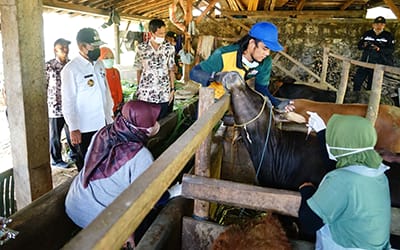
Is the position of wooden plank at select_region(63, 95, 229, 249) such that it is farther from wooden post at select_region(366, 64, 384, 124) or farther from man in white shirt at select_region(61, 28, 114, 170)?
wooden post at select_region(366, 64, 384, 124)

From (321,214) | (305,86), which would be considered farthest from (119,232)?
(305,86)

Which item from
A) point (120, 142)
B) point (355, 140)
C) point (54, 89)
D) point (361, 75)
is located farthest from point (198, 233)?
point (361, 75)

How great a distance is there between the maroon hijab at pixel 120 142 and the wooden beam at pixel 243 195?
0.46m

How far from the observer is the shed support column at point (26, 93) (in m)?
2.11

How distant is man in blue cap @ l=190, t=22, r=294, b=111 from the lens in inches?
109

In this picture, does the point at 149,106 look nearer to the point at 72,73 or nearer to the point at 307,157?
the point at 72,73

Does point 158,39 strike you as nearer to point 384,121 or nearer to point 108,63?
point 108,63

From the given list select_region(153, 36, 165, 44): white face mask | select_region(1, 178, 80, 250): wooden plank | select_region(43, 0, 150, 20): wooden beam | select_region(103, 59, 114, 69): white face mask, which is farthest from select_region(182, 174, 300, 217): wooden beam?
select_region(43, 0, 150, 20): wooden beam

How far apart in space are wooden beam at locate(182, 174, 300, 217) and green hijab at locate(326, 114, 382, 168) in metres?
0.40

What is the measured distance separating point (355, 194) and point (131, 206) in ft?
3.93

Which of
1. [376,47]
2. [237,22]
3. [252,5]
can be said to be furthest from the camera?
[237,22]

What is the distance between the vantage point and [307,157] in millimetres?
2967

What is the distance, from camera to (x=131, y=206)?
0.97m

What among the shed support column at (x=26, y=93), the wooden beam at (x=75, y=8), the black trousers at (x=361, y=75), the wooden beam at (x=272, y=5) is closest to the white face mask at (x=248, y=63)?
the shed support column at (x=26, y=93)
